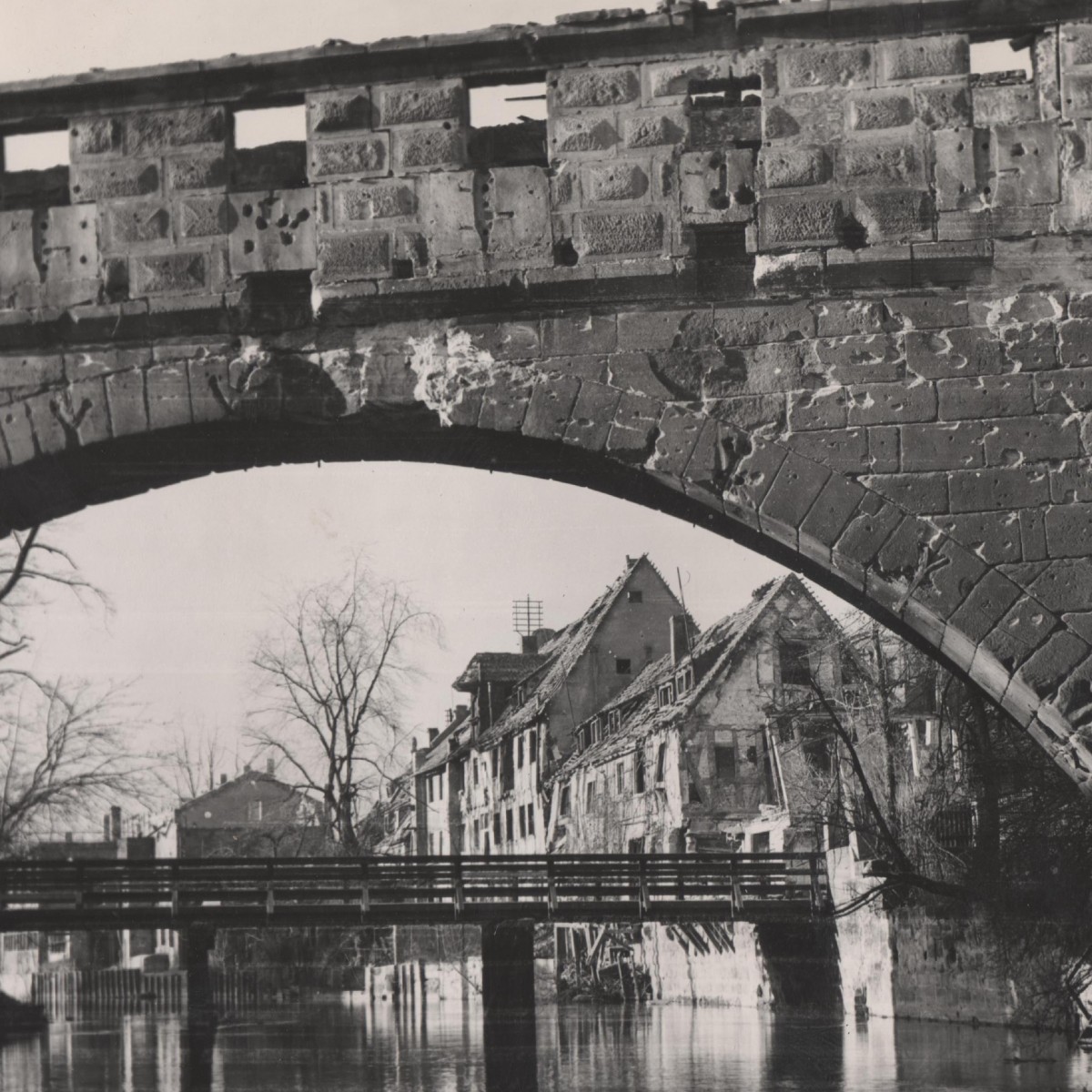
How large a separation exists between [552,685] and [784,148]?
31901 mm

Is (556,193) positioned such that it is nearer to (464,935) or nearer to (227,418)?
(227,418)

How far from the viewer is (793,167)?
6.86 m

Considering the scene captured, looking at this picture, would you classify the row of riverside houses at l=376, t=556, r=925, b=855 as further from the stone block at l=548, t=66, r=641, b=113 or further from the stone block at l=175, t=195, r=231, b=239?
the stone block at l=175, t=195, r=231, b=239

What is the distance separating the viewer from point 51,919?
2105cm

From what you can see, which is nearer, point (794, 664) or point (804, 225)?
point (804, 225)

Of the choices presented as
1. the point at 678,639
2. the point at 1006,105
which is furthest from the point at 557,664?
the point at 1006,105

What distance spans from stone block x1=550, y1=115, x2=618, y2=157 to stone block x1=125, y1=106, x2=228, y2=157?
1.41 m

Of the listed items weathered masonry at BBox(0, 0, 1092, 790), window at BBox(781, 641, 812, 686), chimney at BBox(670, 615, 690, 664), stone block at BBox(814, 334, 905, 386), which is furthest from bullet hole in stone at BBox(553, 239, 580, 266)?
chimney at BBox(670, 615, 690, 664)

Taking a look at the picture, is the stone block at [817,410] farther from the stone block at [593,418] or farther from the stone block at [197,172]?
the stone block at [197,172]

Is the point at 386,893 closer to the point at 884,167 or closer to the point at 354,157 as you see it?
the point at 354,157

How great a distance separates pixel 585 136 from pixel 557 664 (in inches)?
1322

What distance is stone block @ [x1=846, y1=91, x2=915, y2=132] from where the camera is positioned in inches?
269

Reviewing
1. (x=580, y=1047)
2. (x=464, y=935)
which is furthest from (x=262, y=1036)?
(x=464, y=935)

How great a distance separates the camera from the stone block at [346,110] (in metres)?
7.03
